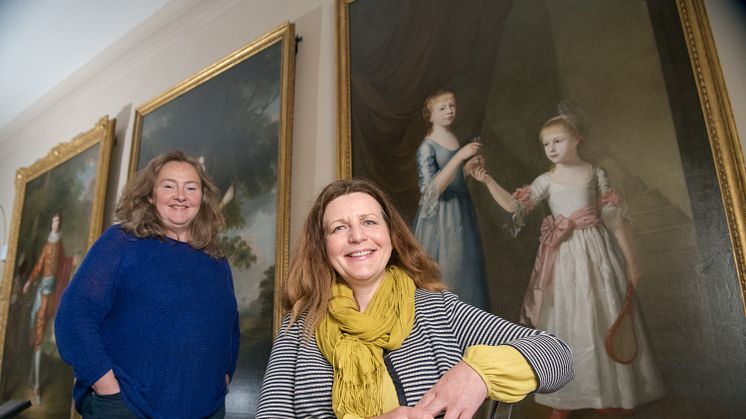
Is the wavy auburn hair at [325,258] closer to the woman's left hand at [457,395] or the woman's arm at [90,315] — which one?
the woman's left hand at [457,395]

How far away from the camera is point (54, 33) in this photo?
5871 millimetres

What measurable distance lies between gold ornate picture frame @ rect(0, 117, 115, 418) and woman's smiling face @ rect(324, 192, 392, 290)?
165 inches

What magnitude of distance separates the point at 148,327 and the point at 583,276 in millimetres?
1804

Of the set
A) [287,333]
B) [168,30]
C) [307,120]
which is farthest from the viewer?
[168,30]

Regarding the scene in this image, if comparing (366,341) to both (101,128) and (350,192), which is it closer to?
(350,192)

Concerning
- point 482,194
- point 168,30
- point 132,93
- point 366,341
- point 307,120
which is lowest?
point 366,341

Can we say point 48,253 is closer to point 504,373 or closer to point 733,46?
point 504,373

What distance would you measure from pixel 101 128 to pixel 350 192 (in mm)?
4672

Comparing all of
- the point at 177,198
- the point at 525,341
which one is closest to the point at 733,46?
the point at 525,341

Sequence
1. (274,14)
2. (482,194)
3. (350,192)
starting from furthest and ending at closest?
1. (274,14)
2. (482,194)
3. (350,192)

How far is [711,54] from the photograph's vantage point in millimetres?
2211

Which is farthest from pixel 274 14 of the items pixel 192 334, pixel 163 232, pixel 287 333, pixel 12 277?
pixel 12 277

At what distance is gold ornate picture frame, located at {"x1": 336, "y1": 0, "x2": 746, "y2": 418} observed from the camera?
79.0 inches

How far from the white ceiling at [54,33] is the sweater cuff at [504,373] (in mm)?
5225
